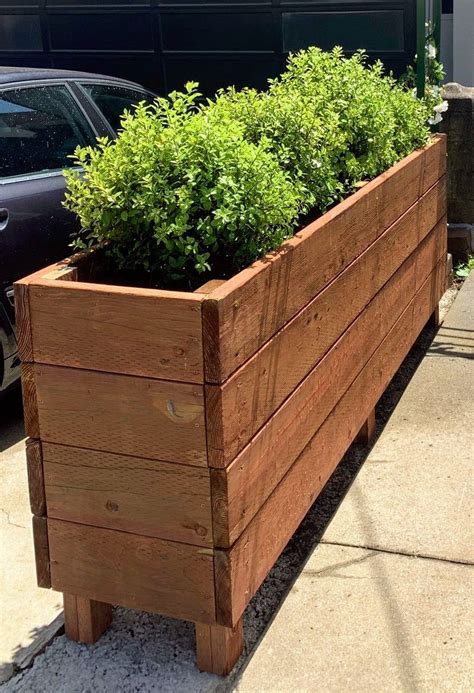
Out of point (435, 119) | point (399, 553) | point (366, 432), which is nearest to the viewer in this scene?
point (399, 553)

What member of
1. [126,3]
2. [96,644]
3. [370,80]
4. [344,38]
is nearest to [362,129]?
[370,80]

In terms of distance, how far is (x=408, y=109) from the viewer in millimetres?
4809

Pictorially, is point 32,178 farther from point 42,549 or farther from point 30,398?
point 42,549

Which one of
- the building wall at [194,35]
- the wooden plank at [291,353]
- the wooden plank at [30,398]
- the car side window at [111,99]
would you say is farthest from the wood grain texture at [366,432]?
the building wall at [194,35]

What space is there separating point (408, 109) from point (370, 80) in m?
0.29

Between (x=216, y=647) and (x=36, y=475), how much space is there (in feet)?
2.44

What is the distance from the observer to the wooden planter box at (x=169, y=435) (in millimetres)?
2551

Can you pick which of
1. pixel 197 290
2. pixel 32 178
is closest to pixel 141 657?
pixel 197 290

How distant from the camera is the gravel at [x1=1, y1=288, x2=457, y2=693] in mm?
2828

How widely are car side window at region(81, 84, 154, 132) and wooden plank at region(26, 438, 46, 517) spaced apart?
2980 mm

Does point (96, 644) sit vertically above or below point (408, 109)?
below

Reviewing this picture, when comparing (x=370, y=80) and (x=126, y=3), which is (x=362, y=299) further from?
(x=126, y=3)

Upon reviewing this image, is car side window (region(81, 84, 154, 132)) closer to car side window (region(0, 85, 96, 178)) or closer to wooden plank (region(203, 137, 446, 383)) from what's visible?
car side window (region(0, 85, 96, 178))

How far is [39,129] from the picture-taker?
489 centimetres
